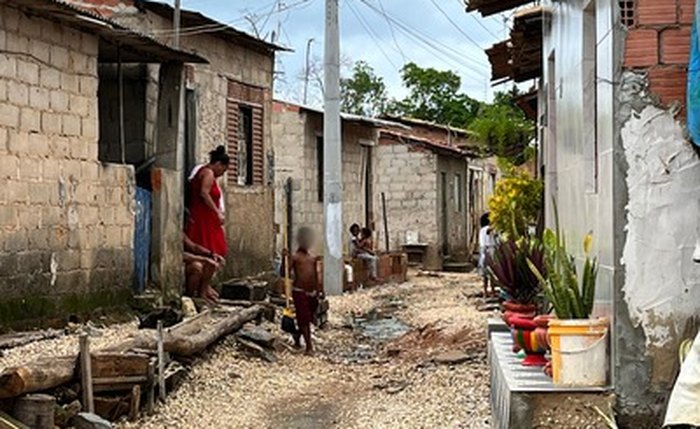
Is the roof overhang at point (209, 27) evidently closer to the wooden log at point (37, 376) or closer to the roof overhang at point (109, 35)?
the roof overhang at point (109, 35)

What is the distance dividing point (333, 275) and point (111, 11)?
776 cm

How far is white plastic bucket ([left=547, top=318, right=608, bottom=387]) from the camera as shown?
20.6ft

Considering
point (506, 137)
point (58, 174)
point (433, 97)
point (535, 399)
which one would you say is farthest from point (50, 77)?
point (433, 97)

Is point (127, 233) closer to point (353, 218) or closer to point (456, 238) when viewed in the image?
point (353, 218)

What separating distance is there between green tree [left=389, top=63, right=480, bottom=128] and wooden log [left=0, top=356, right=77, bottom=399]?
47.2m

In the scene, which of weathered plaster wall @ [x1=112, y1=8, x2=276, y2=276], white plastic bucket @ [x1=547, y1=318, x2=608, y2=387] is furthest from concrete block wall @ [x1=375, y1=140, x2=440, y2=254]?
white plastic bucket @ [x1=547, y1=318, x2=608, y2=387]

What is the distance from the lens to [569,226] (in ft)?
28.5

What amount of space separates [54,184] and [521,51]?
17.1ft

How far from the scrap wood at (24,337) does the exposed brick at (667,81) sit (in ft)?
19.1

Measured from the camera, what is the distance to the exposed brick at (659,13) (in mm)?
6074

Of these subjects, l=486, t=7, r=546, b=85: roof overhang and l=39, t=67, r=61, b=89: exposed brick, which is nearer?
l=486, t=7, r=546, b=85: roof overhang

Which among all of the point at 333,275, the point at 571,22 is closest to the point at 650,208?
the point at 571,22

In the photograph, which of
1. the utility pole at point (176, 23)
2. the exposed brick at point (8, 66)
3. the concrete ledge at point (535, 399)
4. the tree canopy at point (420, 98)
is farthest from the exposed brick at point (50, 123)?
the tree canopy at point (420, 98)

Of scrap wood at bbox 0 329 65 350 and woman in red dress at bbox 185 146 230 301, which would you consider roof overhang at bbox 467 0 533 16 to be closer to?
scrap wood at bbox 0 329 65 350
